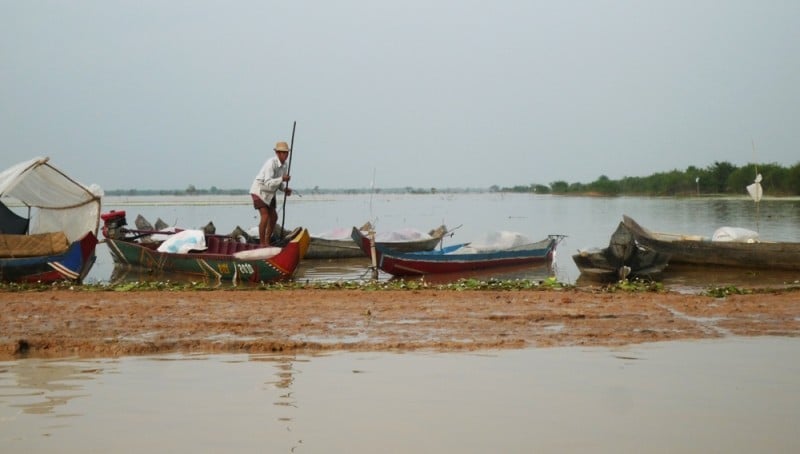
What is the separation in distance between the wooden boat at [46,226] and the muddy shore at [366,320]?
2.52 metres

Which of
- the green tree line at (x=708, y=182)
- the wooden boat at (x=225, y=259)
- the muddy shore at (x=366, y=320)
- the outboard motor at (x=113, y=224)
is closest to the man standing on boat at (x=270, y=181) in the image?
the wooden boat at (x=225, y=259)

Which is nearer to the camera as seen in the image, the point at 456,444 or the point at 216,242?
the point at 456,444

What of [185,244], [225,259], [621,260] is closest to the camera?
[225,259]

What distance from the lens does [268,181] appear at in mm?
13055

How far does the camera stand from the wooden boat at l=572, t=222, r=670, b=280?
45.6 feet

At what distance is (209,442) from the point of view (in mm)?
4266

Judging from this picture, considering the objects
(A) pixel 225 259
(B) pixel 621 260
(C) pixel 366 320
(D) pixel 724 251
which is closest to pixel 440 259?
(B) pixel 621 260

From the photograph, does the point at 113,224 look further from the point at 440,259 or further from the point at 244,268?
Result: the point at 440,259

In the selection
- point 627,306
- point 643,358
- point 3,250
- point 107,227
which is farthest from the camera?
point 107,227

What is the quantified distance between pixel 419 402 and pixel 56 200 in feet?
39.3

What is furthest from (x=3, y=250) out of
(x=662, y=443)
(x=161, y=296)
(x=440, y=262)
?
(x=662, y=443)

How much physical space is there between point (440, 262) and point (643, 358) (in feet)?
29.0

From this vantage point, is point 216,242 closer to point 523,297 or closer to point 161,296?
point 161,296

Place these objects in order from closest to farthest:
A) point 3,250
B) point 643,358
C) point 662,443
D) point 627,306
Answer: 1. point 662,443
2. point 643,358
3. point 627,306
4. point 3,250
